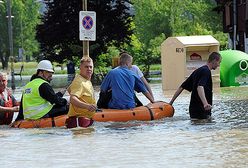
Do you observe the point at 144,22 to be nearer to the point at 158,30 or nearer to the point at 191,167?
the point at 158,30

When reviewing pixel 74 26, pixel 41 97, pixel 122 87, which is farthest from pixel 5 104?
pixel 74 26

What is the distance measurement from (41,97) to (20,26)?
→ 239ft

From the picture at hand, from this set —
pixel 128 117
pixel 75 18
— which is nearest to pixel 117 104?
pixel 128 117

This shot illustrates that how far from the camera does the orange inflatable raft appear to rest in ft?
42.4

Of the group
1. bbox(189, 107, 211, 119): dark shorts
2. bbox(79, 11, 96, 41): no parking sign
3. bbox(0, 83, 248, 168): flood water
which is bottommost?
bbox(0, 83, 248, 168): flood water

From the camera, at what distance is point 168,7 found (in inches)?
2645

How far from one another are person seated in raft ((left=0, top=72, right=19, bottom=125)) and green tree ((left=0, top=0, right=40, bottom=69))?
68179 millimetres

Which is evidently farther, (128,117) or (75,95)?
(128,117)

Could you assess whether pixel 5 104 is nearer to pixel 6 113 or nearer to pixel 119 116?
pixel 6 113

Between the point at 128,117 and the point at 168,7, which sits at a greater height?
the point at 168,7

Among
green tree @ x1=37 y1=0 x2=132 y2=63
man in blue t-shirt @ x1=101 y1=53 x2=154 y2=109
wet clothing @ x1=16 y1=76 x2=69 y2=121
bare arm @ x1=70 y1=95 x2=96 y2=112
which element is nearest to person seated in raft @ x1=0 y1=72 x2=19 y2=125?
wet clothing @ x1=16 y1=76 x2=69 y2=121

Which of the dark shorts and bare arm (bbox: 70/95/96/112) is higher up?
bare arm (bbox: 70/95/96/112)

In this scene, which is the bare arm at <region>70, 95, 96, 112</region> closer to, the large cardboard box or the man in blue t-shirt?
the man in blue t-shirt

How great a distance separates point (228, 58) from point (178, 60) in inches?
72.4
